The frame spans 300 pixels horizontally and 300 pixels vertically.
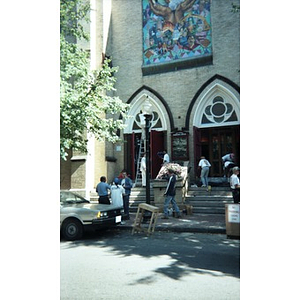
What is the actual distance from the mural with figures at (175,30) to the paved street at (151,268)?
11.6 m

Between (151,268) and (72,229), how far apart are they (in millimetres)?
3862

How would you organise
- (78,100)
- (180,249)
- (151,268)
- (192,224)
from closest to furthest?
(151,268) → (180,249) → (192,224) → (78,100)

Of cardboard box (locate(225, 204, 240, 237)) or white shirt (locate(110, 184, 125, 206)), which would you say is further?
white shirt (locate(110, 184, 125, 206))

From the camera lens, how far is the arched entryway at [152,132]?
17062 millimetres

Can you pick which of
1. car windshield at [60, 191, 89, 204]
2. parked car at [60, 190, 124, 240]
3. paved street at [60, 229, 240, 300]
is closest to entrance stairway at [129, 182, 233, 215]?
paved street at [60, 229, 240, 300]

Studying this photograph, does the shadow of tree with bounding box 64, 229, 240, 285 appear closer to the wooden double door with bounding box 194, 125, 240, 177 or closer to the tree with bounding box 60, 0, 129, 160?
the tree with bounding box 60, 0, 129, 160

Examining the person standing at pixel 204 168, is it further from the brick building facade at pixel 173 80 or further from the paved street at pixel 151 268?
the paved street at pixel 151 268

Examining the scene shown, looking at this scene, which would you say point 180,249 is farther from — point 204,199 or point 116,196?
point 204,199

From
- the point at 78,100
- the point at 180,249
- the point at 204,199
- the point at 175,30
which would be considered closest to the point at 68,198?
the point at 78,100

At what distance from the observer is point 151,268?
216 inches

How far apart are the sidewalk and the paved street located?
70 cm

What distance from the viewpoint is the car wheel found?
8648mm
